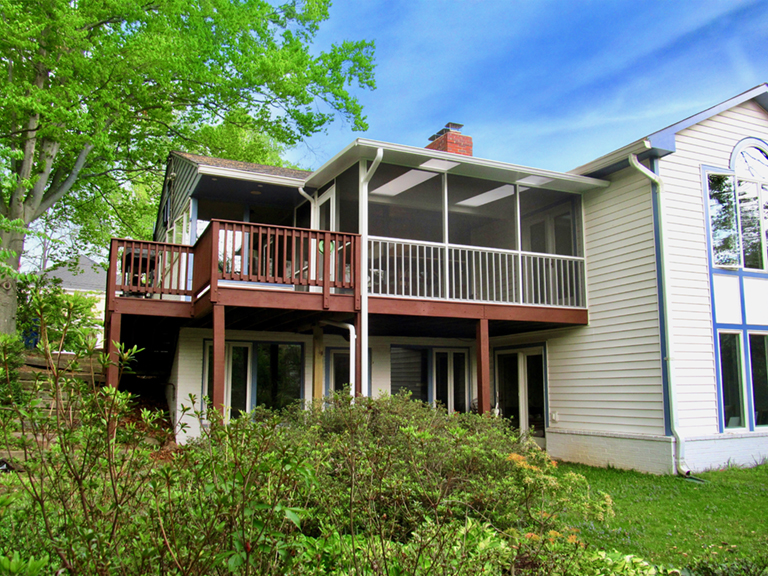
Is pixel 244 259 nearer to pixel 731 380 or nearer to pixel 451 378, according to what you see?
pixel 451 378

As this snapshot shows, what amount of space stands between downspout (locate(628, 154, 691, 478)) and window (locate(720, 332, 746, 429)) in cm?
132

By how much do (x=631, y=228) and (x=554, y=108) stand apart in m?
61.9

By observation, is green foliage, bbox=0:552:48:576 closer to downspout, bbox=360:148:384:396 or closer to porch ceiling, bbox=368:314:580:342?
downspout, bbox=360:148:384:396

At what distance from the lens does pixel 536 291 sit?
38.0 feet

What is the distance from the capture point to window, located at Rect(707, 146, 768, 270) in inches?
422

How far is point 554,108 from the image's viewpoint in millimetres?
67812

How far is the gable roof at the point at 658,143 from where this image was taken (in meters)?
9.97

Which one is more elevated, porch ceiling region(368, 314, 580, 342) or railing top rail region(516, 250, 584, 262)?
railing top rail region(516, 250, 584, 262)

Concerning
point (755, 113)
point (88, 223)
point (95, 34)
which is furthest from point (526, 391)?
point (88, 223)

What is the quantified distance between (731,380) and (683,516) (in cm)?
440

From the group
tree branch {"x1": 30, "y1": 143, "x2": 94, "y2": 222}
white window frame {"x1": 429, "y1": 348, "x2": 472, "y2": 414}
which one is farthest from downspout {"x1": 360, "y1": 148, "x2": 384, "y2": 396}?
tree branch {"x1": 30, "y1": 143, "x2": 94, "y2": 222}

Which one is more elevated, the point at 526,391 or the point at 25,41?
the point at 25,41

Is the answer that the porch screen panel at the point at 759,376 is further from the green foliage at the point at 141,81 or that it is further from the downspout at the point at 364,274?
the green foliage at the point at 141,81

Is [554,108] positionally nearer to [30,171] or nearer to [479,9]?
[479,9]
